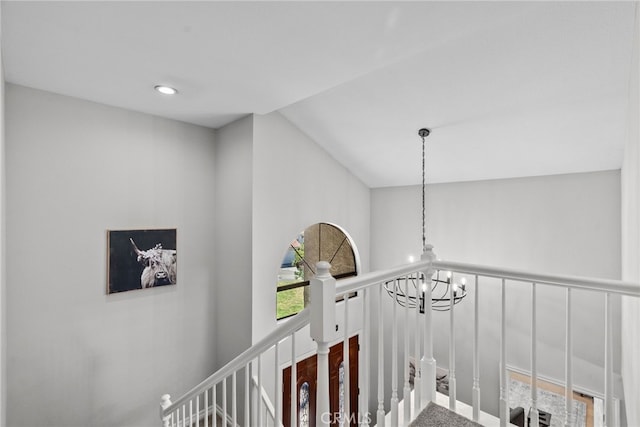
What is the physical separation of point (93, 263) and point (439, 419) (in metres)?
2.87

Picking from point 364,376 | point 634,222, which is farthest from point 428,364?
point 634,222

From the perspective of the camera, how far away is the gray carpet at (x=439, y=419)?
161cm

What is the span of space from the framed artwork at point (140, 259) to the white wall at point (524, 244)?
3136 mm

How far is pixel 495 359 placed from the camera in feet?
12.5

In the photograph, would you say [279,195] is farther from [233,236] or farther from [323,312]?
[323,312]

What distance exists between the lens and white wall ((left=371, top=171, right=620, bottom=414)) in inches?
126

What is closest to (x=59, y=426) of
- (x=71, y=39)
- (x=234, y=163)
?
(x=234, y=163)

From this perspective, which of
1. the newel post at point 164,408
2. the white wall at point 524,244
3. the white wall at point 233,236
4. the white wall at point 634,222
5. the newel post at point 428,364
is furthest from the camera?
the white wall at point 524,244

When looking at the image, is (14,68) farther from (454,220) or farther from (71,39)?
(454,220)

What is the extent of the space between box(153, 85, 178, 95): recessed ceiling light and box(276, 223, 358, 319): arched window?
189cm

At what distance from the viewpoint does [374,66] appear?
2.11 metres

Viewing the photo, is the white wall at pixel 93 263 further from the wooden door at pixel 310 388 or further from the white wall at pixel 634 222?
the white wall at pixel 634 222

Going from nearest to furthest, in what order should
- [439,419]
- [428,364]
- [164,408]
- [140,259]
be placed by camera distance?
[439,419], [428,364], [164,408], [140,259]

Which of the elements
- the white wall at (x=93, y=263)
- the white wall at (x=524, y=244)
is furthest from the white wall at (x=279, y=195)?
the white wall at (x=524, y=244)
